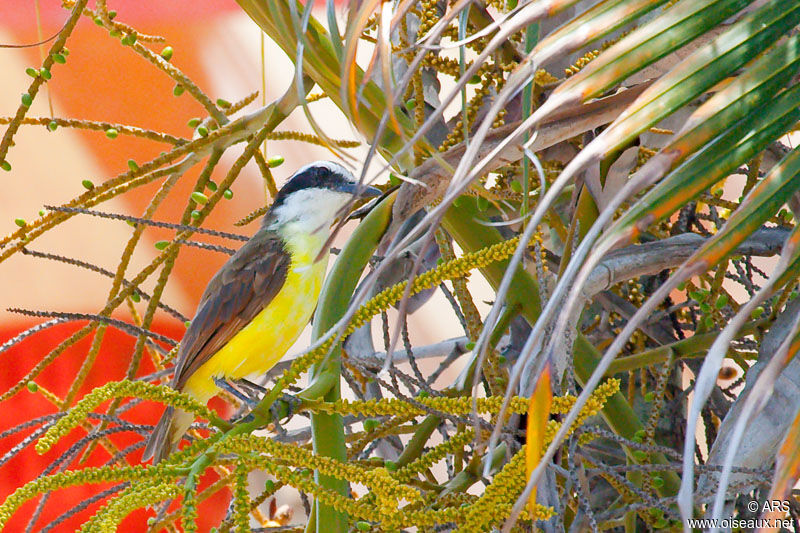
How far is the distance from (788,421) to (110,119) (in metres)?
1.27

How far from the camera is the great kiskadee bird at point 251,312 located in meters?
0.89

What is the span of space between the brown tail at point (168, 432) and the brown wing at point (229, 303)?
38mm

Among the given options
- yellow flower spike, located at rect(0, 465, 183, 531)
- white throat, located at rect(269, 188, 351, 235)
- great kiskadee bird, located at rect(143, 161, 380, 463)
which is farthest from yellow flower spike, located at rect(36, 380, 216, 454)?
white throat, located at rect(269, 188, 351, 235)

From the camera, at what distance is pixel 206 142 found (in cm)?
68

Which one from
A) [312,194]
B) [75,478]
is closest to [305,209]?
[312,194]

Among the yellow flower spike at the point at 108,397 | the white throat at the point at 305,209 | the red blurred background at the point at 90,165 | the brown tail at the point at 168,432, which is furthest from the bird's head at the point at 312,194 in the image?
the yellow flower spike at the point at 108,397

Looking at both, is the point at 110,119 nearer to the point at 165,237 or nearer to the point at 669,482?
the point at 165,237

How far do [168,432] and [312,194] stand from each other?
33cm

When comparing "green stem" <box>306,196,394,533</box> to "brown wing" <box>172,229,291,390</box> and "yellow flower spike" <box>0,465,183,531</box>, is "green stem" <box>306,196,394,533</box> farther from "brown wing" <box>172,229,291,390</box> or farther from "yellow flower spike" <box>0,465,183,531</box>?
"brown wing" <box>172,229,291,390</box>

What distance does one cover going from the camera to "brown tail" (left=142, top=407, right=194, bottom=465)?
857 millimetres

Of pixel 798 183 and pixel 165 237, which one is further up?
pixel 165 237

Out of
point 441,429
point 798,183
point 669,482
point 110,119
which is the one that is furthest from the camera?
point 110,119

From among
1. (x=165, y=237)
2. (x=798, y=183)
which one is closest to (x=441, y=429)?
(x=798, y=183)

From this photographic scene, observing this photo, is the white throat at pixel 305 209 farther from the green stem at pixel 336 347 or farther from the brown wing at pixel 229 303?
the green stem at pixel 336 347
